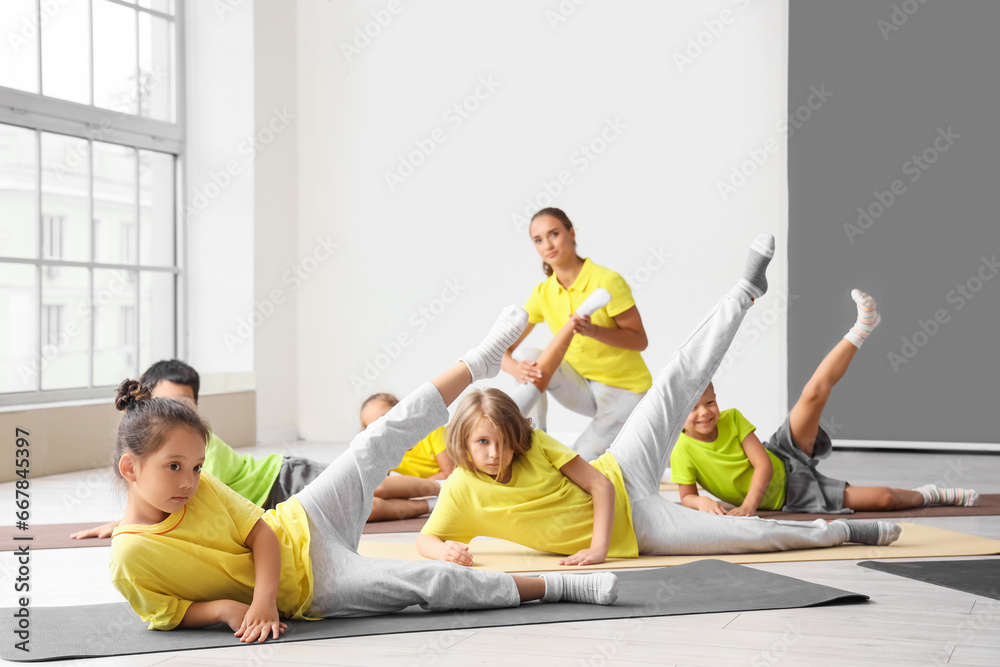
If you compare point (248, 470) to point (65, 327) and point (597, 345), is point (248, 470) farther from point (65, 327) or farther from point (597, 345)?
point (65, 327)

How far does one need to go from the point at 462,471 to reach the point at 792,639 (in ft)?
3.16

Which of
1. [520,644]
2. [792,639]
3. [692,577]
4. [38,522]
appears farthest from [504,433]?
[38,522]

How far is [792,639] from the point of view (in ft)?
5.45

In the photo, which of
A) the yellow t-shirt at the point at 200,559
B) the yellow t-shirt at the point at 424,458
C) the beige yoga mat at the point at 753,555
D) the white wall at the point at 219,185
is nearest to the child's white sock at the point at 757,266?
the beige yoga mat at the point at 753,555

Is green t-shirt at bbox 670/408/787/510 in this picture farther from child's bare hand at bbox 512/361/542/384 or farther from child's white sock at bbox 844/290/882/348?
child's bare hand at bbox 512/361/542/384

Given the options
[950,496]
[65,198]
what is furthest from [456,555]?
[65,198]

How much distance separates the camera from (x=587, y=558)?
2.30 m

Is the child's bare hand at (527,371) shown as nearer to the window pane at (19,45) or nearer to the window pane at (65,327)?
the window pane at (65,327)

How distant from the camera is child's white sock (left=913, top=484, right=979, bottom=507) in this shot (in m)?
3.26

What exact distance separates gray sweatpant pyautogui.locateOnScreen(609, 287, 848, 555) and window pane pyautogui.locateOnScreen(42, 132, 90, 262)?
11.0 feet

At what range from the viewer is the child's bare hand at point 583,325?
3156 mm

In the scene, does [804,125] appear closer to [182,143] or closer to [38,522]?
[182,143]

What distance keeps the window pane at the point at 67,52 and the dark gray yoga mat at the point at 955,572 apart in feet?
14.0

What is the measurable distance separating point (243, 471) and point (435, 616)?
1.18 metres
